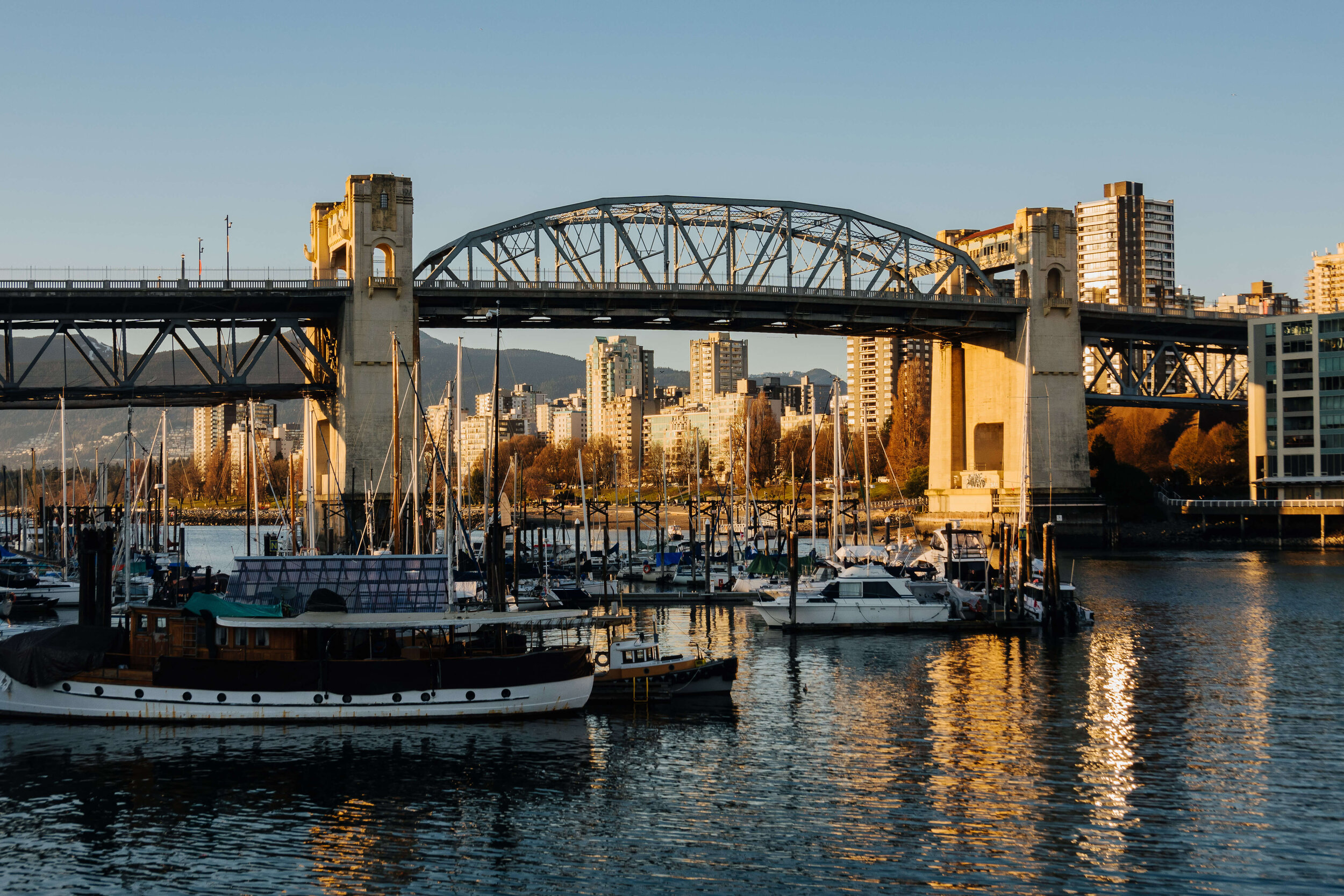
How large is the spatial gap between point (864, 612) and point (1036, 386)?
193 ft

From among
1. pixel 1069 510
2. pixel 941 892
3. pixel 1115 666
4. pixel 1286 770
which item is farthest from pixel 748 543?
pixel 941 892

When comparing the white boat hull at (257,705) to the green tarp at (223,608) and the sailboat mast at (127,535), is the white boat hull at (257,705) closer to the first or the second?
the green tarp at (223,608)

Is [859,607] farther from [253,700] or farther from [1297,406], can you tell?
[1297,406]

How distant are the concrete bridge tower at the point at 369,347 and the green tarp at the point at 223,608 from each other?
48670 mm

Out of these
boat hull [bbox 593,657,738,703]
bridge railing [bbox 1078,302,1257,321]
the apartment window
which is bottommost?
boat hull [bbox 593,657,738,703]

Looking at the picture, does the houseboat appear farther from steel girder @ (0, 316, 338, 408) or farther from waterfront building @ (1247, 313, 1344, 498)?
waterfront building @ (1247, 313, 1344, 498)

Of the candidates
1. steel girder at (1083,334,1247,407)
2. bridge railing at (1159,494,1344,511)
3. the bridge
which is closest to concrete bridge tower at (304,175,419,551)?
the bridge

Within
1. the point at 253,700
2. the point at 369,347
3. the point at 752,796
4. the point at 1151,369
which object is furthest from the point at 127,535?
the point at 1151,369

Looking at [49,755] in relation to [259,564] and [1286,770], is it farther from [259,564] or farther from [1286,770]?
[1286,770]

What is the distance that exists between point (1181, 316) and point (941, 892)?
394 ft

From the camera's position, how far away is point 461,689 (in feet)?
140

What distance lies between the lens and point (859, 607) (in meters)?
65.4

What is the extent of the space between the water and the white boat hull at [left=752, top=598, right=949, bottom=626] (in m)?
12.1

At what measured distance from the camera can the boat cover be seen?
139ft
